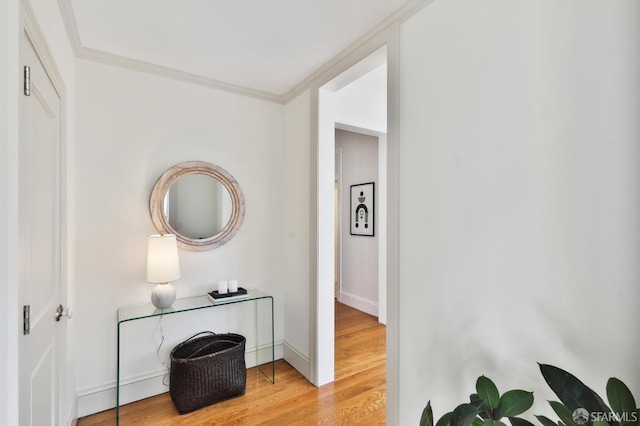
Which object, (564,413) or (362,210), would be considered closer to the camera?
(564,413)

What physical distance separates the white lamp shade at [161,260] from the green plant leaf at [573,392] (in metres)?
2.09

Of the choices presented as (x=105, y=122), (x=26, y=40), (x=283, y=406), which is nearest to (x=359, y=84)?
(x=105, y=122)

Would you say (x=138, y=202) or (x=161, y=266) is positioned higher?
(x=138, y=202)

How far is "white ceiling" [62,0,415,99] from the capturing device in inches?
67.1

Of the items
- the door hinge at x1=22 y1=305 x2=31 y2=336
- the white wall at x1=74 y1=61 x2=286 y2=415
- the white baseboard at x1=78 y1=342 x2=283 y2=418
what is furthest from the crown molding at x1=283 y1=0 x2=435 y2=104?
the white baseboard at x1=78 y1=342 x2=283 y2=418

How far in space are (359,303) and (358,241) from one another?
0.85 metres

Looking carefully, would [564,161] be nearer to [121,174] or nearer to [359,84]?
[359,84]

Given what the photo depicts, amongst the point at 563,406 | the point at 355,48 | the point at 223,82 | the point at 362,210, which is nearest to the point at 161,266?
the point at 223,82

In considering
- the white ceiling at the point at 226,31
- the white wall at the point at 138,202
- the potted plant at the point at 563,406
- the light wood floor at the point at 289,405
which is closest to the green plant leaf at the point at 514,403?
the potted plant at the point at 563,406

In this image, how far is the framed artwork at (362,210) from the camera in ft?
13.6

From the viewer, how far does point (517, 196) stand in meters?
1.24

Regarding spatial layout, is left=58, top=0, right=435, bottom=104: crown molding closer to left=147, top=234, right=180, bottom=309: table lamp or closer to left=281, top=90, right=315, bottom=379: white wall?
left=281, top=90, right=315, bottom=379: white wall

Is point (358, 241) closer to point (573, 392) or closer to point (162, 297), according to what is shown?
point (162, 297)

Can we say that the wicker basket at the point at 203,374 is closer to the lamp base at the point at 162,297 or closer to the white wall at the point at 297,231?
the lamp base at the point at 162,297
